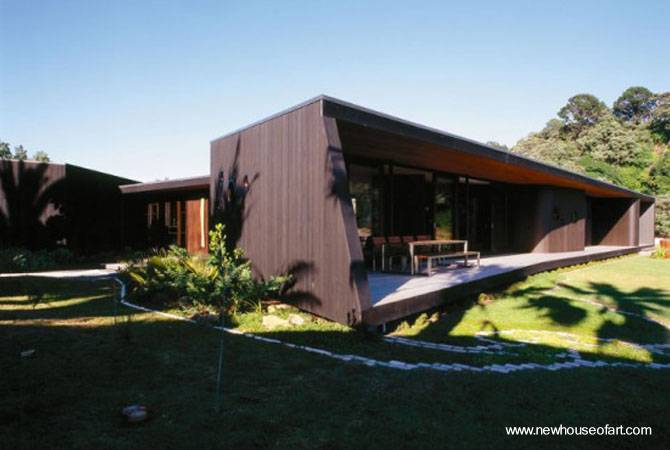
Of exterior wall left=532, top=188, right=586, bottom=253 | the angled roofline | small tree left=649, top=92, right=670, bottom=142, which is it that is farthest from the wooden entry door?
Result: small tree left=649, top=92, right=670, bottom=142

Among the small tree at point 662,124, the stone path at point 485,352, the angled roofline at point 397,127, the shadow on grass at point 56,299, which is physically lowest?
the stone path at point 485,352

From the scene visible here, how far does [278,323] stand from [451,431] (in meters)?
3.46

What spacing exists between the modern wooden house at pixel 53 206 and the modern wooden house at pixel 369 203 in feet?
28.0

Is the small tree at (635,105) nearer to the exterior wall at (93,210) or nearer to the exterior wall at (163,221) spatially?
the exterior wall at (163,221)

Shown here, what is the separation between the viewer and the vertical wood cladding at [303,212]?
5277mm

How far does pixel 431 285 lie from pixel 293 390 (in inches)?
164

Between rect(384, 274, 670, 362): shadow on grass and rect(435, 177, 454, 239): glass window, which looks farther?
rect(435, 177, 454, 239): glass window

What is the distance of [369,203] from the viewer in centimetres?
985

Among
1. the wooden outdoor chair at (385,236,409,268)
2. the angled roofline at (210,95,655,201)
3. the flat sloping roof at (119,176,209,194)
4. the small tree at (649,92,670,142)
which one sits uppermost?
the small tree at (649,92,670,142)

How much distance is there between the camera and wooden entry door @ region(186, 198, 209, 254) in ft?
46.4

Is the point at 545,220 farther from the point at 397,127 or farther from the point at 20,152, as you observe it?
the point at 20,152

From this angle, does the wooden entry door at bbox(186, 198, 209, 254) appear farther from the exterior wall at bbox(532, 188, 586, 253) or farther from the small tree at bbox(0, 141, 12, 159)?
the small tree at bbox(0, 141, 12, 159)

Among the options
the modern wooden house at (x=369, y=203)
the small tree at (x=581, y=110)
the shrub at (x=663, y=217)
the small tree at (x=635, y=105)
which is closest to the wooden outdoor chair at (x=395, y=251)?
the modern wooden house at (x=369, y=203)

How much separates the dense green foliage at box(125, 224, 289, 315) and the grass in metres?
0.55
